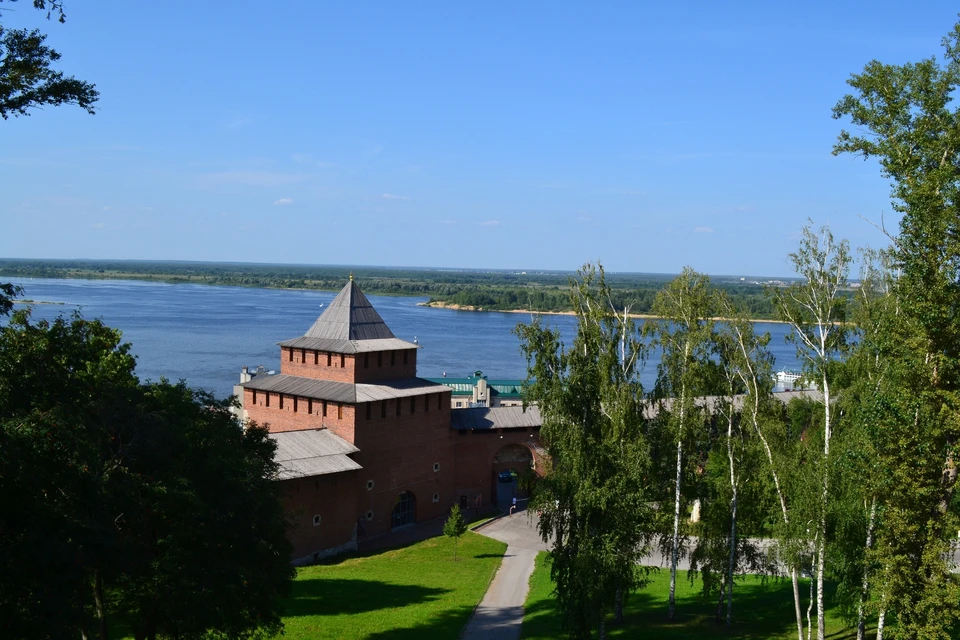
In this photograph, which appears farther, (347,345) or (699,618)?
(347,345)

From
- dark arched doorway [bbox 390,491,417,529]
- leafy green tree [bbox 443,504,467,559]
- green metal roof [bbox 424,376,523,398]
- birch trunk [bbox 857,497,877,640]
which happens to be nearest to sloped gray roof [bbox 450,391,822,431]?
dark arched doorway [bbox 390,491,417,529]

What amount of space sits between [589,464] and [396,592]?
20.7 ft

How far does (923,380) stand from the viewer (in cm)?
1066

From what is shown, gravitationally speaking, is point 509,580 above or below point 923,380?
below

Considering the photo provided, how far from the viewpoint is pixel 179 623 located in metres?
10.2

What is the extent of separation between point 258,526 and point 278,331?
216 feet

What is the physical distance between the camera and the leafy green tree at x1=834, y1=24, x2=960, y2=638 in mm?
10398

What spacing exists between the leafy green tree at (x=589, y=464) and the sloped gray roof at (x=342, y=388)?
9.04m

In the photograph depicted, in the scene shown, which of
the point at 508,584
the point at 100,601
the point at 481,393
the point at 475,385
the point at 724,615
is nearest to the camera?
the point at 100,601

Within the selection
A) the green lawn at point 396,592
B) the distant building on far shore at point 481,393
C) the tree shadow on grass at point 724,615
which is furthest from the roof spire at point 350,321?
the distant building on far shore at point 481,393

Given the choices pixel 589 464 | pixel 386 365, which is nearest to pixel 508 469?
pixel 386 365

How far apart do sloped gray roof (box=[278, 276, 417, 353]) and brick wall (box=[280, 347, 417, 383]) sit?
0.19 metres

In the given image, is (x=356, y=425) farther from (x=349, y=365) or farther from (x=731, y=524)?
(x=731, y=524)

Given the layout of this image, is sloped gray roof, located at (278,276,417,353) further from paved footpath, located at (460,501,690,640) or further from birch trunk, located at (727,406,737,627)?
birch trunk, located at (727,406,737,627)
